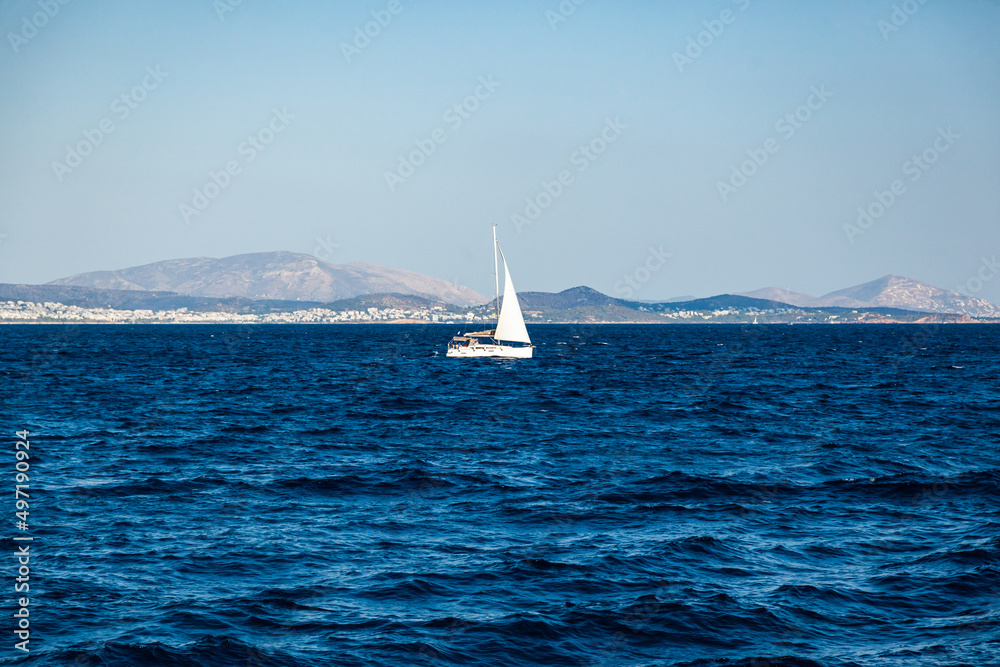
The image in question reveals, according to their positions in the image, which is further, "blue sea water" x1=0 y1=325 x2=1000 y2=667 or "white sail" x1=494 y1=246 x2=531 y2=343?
"white sail" x1=494 y1=246 x2=531 y2=343

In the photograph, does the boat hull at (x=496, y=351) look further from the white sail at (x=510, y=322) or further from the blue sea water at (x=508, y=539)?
the blue sea water at (x=508, y=539)

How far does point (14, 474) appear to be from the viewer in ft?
84.5

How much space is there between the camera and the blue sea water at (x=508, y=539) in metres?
13.6

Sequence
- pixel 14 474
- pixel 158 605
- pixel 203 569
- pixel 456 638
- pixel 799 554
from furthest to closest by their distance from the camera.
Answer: pixel 14 474 → pixel 799 554 → pixel 203 569 → pixel 158 605 → pixel 456 638

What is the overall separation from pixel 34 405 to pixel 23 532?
3095 centimetres

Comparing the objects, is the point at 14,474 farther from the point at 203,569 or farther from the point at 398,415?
the point at 398,415

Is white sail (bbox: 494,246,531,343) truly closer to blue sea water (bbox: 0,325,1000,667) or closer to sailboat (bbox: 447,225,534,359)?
sailboat (bbox: 447,225,534,359)

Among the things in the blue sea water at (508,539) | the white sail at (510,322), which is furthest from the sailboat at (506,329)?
the blue sea water at (508,539)

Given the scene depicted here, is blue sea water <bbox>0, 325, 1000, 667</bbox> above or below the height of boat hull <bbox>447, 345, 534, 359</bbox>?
below

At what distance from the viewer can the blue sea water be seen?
44.5 feet

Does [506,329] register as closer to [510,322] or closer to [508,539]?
[510,322]

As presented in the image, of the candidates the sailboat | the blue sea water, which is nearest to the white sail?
the sailboat

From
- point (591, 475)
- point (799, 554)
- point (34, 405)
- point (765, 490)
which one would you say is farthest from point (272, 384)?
point (799, 554)

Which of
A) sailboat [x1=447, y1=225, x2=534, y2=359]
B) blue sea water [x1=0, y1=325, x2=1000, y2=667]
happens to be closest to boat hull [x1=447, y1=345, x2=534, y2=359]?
sailboat [x1=447, y1=225, x2=534, y2=359]
